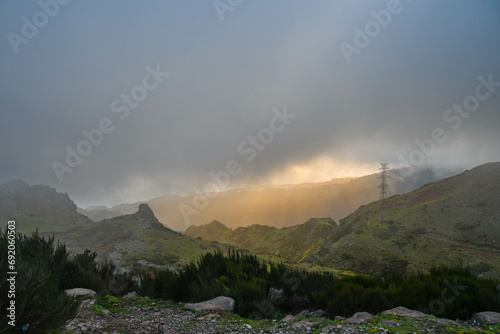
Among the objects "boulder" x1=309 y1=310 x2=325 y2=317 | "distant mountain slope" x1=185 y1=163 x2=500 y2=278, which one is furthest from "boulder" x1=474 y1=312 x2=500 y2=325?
"distant mountain slope" x1=185 y1=163 x2=500 y2=278

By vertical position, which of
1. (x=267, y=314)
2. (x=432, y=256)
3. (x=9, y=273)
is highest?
(x=9, y=273)

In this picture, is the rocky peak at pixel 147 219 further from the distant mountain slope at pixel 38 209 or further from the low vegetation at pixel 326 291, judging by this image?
the low vegetation at pixel 326 291

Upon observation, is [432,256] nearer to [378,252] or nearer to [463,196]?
[378,252]

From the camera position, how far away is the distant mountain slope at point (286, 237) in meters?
102

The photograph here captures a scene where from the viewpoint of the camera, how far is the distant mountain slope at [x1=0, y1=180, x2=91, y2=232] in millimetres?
99312

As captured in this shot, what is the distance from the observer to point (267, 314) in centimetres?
782

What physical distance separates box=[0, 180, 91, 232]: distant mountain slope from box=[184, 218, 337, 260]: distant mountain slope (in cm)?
6893

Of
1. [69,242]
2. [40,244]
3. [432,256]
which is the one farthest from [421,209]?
[69,242]

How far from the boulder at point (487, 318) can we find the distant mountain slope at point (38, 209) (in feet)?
375

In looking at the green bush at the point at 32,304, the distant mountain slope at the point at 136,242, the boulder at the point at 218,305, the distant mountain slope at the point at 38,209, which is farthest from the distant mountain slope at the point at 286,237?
the green bush at the point at 32,304

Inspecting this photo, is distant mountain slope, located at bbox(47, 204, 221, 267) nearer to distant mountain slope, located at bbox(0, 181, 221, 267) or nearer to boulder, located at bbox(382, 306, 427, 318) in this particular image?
distant mountain slope, located at bbox(0, 181, 221, 267)

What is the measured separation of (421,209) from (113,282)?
282 feet

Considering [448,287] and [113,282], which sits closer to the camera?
[448,287]

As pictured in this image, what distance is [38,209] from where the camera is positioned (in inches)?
4491
